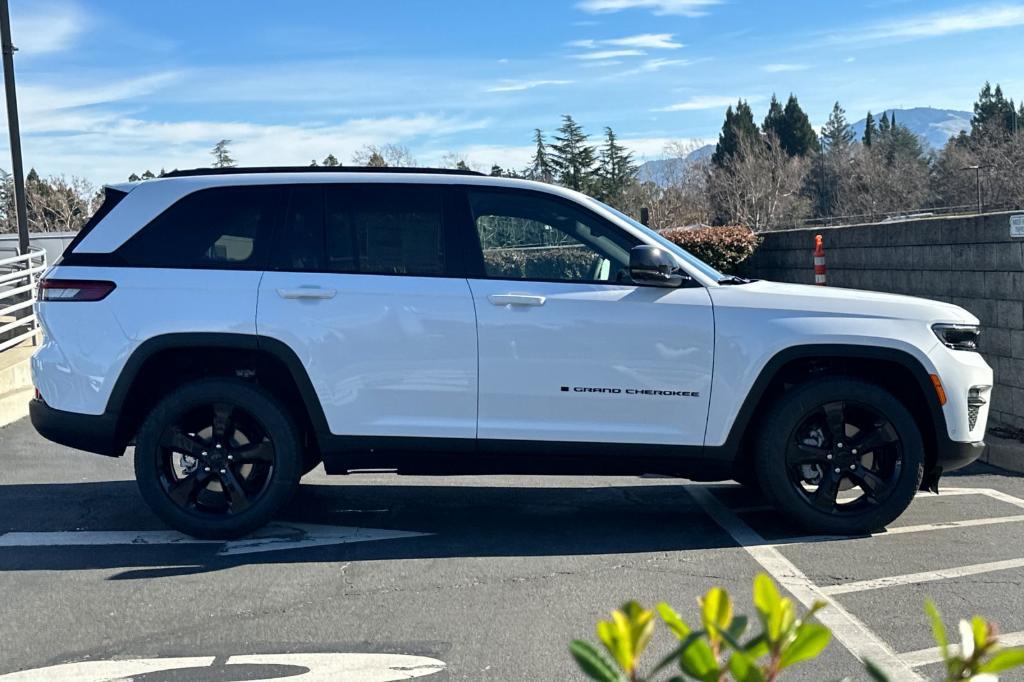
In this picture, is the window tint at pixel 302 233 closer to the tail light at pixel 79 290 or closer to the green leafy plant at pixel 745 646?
the tail light at pixel 79 290

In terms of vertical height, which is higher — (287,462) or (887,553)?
(287,462)

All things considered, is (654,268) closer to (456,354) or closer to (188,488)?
(456,354)

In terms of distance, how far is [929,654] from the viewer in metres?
3.80

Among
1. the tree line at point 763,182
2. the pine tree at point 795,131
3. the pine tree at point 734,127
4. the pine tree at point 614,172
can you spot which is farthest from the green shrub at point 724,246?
the pine tree at point 795,131

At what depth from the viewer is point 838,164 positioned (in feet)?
216

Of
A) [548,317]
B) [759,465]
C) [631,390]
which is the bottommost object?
[759,465]

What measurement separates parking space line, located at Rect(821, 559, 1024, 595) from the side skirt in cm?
101

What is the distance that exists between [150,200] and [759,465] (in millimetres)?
3537

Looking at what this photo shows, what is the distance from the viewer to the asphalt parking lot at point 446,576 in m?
3.85

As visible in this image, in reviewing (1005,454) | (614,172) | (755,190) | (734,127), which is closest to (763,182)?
(755,190)

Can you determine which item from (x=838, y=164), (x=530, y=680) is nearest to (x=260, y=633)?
(x=530, y=680)

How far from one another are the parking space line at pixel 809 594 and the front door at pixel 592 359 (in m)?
0.65

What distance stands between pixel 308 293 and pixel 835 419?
112 inches

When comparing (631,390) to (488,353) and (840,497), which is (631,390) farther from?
(840,497)
